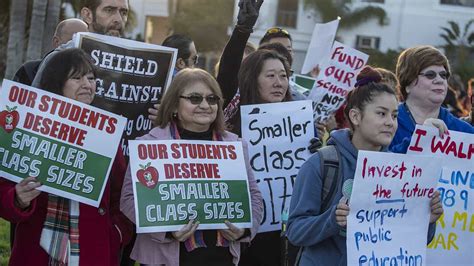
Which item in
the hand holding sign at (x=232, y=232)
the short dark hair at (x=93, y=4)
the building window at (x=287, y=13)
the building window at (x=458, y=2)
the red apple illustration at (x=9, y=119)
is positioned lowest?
the hand holding sign at (x=232, y=232)

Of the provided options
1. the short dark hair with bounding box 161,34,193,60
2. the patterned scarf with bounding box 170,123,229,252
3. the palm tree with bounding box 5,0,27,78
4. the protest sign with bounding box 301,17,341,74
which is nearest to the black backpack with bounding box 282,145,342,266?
the patterned scarf with bounding box 170,123,229,252

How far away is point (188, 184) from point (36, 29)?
824cm

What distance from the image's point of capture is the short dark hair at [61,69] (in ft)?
15.3

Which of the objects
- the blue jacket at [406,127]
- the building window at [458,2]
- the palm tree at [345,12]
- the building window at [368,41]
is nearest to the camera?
the blue jacket at [406,127]

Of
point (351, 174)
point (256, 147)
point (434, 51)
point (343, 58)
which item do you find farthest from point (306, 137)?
point (343, 58)

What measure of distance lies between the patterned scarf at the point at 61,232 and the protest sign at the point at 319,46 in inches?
190

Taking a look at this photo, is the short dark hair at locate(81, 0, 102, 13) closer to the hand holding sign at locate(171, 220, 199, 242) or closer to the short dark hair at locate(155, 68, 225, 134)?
the short dark hair at locate(155, 68, 225, 134)

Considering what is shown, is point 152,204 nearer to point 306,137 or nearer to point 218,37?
point 306,137

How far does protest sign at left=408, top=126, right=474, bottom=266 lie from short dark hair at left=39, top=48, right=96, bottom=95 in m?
2.07

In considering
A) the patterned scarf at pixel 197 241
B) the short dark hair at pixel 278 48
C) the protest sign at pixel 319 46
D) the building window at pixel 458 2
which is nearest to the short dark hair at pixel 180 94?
the patterned scarf at pixel 197 241

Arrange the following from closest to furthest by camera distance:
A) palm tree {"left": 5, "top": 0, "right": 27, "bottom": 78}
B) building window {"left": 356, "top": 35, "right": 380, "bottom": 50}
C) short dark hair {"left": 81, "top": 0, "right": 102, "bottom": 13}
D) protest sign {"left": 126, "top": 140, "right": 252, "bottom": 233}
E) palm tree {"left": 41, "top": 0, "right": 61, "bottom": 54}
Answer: protest sign {"left": 126, "top": 140, "right": 252, "bottom": 233} < short dark hair {"left": 81, "top": 0, "right": 102, "bottom": 13} < palm tree {"left": 41, "top": 0, "right": 61, "bottom": 54} < palm tree {"left": 5, "top": 0, "right": 27, "bottom": 78} < building window {"left": 356, "top": 35, "right": 380, "bottom": 50}

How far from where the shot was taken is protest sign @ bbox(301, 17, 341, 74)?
908cm

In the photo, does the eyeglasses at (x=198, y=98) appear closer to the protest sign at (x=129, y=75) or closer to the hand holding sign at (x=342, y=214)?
the protest sign at (x=129, y=75)

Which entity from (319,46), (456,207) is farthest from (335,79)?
(456,207)
